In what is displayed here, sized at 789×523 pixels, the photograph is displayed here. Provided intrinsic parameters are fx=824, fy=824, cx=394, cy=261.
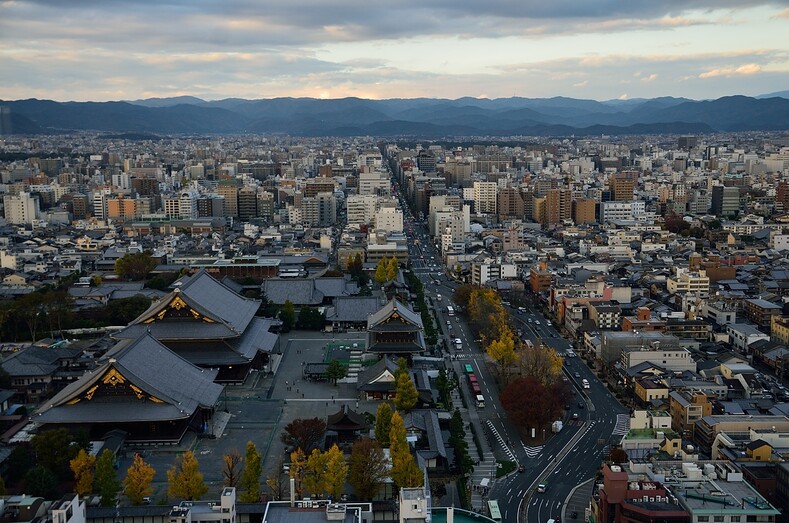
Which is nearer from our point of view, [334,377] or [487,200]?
[334,377]

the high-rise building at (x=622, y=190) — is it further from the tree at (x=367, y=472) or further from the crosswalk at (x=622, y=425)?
the tree at (x=367, y=472)

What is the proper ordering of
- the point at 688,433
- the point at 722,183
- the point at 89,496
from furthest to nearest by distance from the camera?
1. the point at 722,183
2. the point at 688,433
3. the point at 89,496

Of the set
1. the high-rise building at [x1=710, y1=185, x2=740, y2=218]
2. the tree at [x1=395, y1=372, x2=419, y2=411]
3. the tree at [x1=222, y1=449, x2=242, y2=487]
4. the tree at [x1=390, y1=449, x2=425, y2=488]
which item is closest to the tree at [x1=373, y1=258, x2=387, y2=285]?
the tree at [x1=395, y1=372, x2=419, y2=411]

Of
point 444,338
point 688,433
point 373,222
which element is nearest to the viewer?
point 688,433

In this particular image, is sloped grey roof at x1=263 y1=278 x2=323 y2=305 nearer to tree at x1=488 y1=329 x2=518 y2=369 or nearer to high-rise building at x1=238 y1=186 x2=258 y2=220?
tree at x1=488 y1=329 x2=518 y2=369

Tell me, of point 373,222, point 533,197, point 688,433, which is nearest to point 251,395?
point 688,433

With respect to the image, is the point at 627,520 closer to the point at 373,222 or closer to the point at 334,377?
the point at 334,377

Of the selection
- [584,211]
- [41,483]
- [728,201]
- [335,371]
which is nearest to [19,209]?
[584,211]
